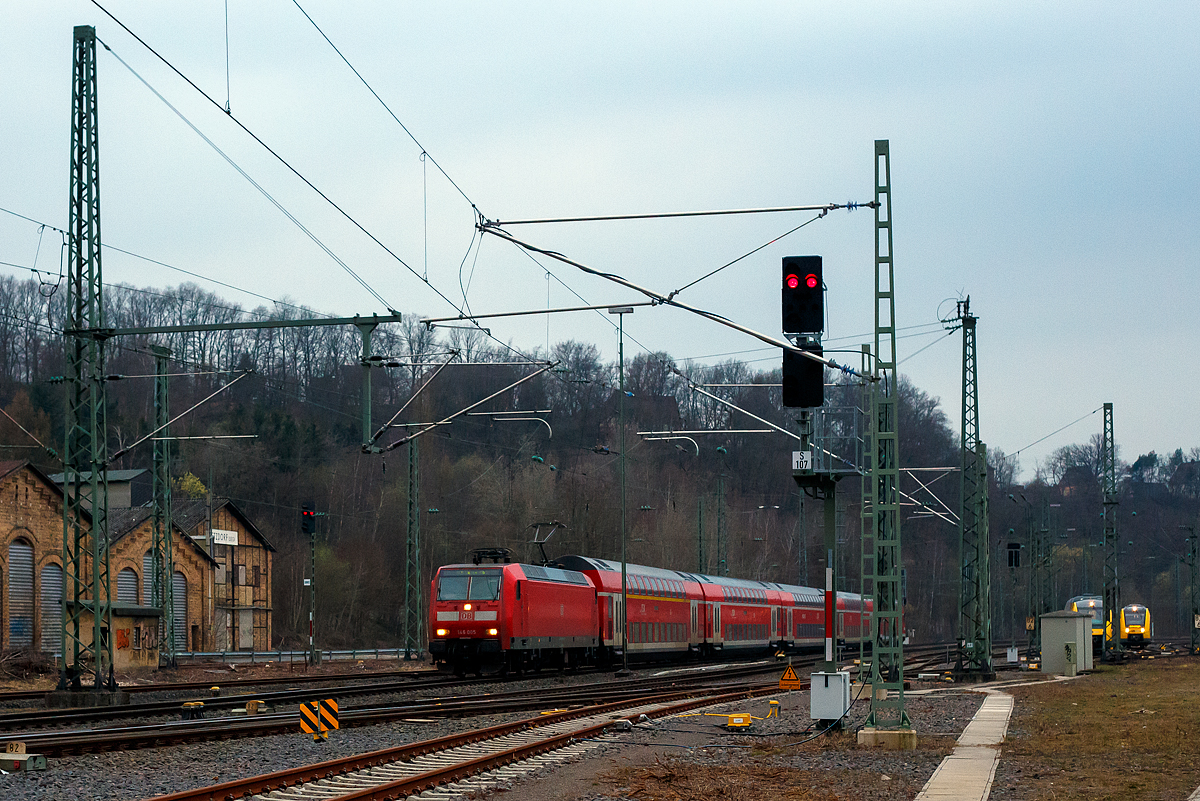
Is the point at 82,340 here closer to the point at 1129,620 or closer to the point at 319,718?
the point at 319,718

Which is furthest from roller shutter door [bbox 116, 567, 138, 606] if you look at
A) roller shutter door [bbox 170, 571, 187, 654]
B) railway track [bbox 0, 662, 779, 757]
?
railway track [bbox 0, 662, 779, 757]

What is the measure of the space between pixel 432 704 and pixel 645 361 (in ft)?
176

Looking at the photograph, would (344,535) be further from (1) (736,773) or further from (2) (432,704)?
(1) (736,773)

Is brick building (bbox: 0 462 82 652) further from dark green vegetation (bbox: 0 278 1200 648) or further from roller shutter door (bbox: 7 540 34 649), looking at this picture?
dark green vegetation (bbox: 0 278 1200 648)

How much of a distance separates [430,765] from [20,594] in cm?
3951

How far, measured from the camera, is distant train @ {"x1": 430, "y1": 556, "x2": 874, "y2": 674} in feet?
119

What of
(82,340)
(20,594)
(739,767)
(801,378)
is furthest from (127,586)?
(801,378)

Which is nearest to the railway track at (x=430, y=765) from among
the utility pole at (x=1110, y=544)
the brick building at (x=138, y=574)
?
the brick building at (x=138, y=574)

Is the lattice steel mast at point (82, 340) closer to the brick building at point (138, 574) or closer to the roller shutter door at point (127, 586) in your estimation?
the brick building at point (138, 574)

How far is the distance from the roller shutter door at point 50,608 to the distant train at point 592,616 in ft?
63.6

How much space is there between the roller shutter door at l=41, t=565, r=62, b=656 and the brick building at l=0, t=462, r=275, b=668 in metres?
0.04

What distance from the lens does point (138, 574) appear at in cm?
5928

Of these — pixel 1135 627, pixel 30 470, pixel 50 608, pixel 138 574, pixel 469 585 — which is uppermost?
pixel 30 470

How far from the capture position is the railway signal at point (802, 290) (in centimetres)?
1755
